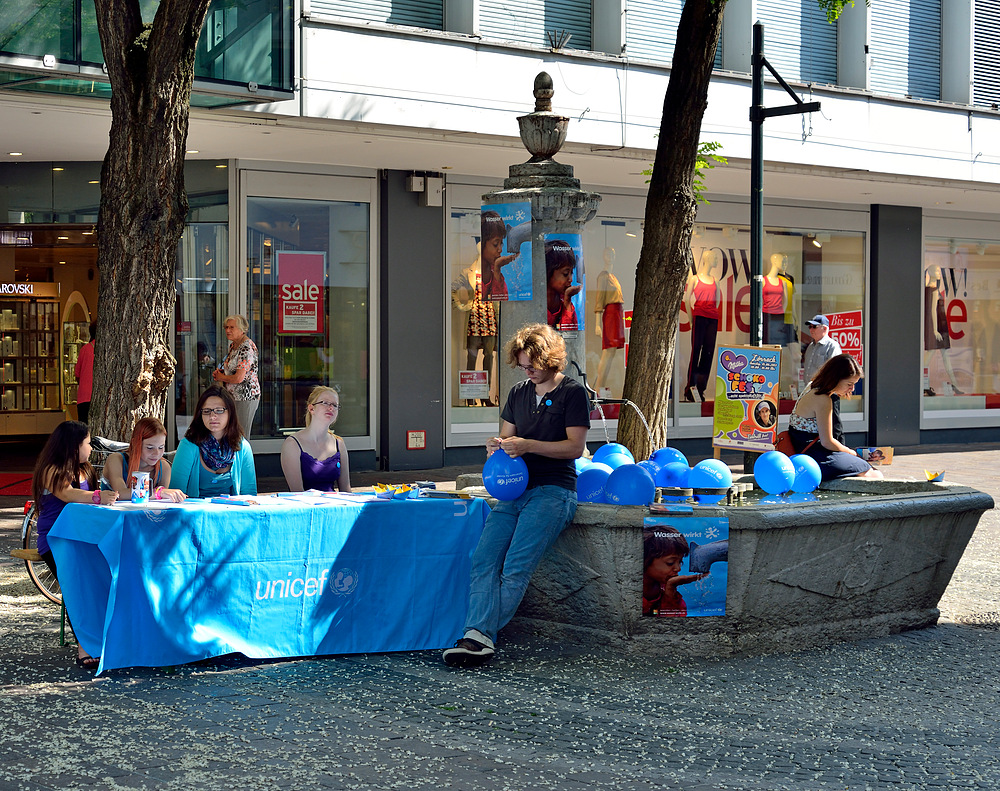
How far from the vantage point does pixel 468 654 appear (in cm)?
636

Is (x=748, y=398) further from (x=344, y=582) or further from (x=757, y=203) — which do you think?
(x=344, y=582)

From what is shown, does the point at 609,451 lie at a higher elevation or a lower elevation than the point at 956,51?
lower

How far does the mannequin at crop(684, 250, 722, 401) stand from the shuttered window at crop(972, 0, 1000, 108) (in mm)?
4887

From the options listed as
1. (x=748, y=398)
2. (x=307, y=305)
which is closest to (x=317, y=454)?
(x=748, y=398)

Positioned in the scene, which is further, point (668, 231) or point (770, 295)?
point (770, 295)

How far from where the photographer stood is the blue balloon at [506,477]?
662 centimetres

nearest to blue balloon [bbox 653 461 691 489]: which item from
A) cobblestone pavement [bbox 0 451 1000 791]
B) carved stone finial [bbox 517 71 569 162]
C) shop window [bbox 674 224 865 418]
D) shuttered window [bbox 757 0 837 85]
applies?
cobblestone pavement [bbox 0 451 1000 791]

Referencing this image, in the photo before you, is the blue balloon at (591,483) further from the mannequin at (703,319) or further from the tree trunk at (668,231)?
the mannequin at (703,319)

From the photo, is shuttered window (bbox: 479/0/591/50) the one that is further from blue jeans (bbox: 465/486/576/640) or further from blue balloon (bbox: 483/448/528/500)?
blue jeans (bbox: 465/486/576/640)

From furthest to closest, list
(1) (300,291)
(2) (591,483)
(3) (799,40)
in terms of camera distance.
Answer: (3) (799,40), (1) (300,291), (2) (591,483)

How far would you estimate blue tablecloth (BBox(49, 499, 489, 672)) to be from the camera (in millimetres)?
6027

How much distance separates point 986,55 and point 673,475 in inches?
587

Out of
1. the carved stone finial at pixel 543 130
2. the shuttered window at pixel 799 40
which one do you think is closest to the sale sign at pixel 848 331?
the shuttered window at pixel 799 40

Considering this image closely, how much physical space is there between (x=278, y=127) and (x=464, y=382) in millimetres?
4794
